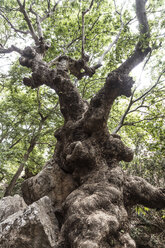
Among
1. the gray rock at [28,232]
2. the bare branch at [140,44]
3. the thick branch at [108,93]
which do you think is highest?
the bare branch at [140,44]

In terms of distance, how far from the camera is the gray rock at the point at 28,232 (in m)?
2.40

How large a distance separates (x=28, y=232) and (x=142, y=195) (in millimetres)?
2538

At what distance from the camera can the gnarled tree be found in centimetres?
236

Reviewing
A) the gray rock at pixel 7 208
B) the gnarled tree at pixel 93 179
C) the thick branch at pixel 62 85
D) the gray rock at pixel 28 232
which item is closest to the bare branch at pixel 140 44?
the gnarled tree at pixel 93 179

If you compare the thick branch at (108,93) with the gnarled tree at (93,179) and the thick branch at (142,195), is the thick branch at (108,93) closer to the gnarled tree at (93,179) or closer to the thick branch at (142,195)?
the gnarled tree at (93,179)

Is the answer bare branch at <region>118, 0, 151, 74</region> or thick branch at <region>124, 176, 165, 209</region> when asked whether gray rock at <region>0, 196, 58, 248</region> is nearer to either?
thick branch at <region>124, 176, 165, 209</region>

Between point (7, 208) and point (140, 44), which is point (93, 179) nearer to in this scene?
point (7, 208)

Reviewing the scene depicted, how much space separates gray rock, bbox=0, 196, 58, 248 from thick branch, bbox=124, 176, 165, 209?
1814 mm

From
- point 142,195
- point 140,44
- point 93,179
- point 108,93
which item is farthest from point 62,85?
point 142,195

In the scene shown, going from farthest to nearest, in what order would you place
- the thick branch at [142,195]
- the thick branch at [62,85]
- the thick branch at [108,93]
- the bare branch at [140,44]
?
the thick branch at [62,85], the bare branch at [140,44], the thick branch at [108,93], the thick branch at [142,195]

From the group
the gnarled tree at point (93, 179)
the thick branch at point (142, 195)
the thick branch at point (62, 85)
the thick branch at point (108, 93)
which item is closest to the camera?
the gnarled tree at point (93, 179)

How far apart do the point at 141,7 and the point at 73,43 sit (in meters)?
6.50

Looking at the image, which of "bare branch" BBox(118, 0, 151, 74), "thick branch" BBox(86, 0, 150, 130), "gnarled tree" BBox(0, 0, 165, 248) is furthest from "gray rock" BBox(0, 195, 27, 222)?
"bare branch" BBox(118, 0, 151, 74)

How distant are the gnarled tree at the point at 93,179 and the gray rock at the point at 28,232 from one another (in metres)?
0.23
